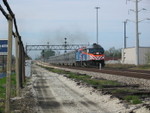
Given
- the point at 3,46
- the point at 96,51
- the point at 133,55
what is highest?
the point at 96,51

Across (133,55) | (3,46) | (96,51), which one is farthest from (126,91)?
(133,55)

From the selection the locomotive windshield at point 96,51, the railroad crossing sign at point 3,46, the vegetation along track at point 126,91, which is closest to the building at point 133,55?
the locomotive windshield at point 96,51

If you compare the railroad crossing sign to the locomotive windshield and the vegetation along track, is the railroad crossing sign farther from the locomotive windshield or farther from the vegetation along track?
the locomotive windshield

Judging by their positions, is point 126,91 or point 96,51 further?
point 96,51

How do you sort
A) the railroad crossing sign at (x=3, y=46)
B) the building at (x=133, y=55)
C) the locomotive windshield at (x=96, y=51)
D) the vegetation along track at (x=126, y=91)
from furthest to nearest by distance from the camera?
the building at (x=133, y=55) → the locomotive windshield at (x=96, y=51) → the vegetation along track at (x=126, y=91) → the railroad crossing sign at (x=3, y=46)

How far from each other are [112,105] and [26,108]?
10.5 feet

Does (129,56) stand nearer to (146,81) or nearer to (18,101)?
(146,81)

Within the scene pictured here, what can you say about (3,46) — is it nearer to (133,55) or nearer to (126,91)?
(126,91)

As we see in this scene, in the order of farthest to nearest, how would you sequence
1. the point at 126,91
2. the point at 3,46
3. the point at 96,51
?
1. the point at 96,51
2. the point at 126,91
3. the point at 3,46

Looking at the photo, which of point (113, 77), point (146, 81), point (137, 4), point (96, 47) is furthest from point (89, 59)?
point (146, 81)

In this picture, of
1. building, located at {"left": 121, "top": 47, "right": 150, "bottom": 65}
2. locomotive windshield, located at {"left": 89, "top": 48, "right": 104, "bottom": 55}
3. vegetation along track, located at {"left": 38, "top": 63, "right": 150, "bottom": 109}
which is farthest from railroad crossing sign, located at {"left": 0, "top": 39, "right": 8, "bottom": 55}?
building, located at {"left": 121, "top": 47, "right": 150, "bottom": 65}

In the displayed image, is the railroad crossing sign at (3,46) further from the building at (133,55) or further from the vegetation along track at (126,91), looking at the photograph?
the building at (133,55)

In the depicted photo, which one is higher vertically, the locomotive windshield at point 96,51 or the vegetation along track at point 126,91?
the locomotive windshield at point 96,51

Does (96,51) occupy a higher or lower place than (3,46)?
higher
